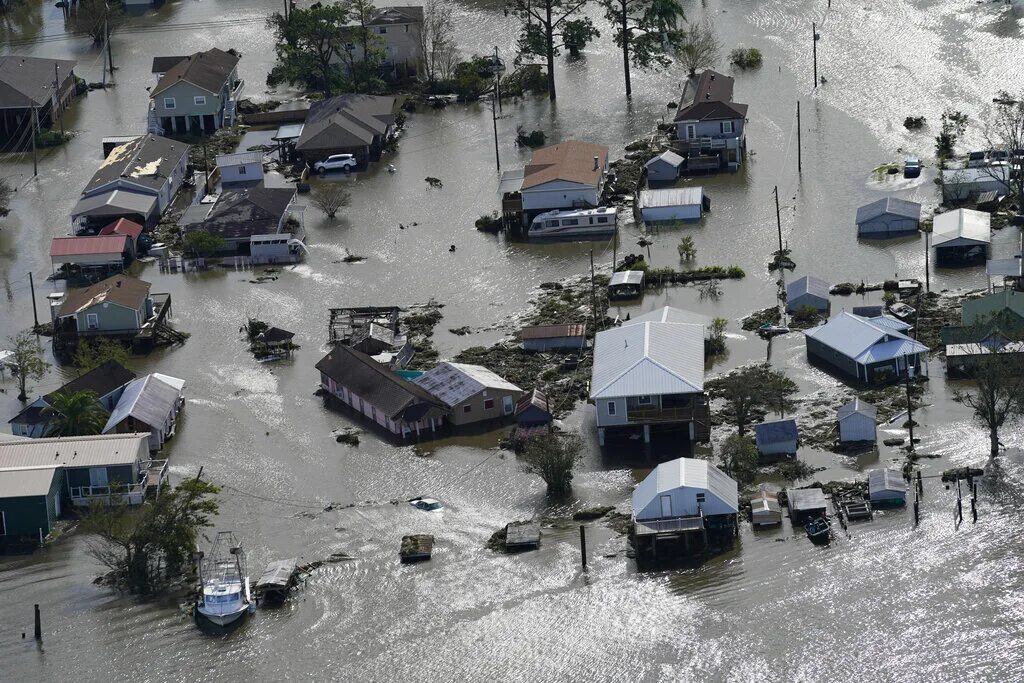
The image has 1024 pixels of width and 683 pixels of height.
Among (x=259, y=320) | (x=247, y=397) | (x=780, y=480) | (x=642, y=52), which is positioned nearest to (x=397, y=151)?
(x=642, y=52)

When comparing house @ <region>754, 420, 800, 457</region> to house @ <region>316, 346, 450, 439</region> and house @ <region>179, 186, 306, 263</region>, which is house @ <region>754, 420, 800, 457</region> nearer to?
house @ <region>316, 346, 450, 439</region>

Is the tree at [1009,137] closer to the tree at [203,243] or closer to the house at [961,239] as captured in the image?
the house at [961,239]

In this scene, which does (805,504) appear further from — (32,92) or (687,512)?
(32,92)

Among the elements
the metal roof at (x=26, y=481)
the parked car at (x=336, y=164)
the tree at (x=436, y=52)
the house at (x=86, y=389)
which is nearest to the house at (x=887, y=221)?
the parked car at (x=336, y=164)

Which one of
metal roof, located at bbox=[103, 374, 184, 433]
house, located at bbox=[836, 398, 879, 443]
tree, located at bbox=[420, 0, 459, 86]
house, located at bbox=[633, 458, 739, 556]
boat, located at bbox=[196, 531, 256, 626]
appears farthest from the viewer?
tree, located at bbox=[420, 0, 459, 86]

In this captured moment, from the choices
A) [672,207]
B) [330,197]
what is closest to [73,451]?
[330,197]

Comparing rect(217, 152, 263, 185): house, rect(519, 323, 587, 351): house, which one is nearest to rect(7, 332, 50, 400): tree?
rect(519, 323, 587, 351): house

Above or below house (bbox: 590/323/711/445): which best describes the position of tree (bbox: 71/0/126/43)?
above
